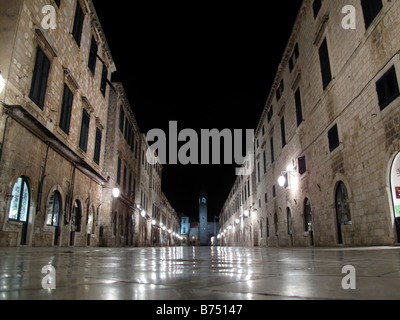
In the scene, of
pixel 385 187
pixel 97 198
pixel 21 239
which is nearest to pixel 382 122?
pixel 385 187

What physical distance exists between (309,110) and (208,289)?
582 inches

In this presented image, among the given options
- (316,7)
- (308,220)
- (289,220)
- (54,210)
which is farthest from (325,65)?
(54,210)

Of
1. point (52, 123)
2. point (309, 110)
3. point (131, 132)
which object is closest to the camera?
point (52, 123)

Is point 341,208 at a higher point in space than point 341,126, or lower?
lower

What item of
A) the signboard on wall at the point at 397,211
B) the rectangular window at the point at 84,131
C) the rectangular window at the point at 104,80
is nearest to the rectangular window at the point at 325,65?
the signboard on wall at the point at 397,211

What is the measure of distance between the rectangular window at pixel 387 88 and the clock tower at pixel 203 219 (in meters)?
91.4

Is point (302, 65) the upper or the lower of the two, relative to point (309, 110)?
upper

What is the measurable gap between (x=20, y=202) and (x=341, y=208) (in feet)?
37.4

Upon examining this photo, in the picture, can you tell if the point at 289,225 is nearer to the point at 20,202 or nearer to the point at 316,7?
the point at 316,7

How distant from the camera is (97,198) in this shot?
1736cm

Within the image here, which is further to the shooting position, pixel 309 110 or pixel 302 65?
pixel 302 65

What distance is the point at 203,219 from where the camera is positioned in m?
97.6

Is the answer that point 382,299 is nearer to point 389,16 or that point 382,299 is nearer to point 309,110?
point 389,16
